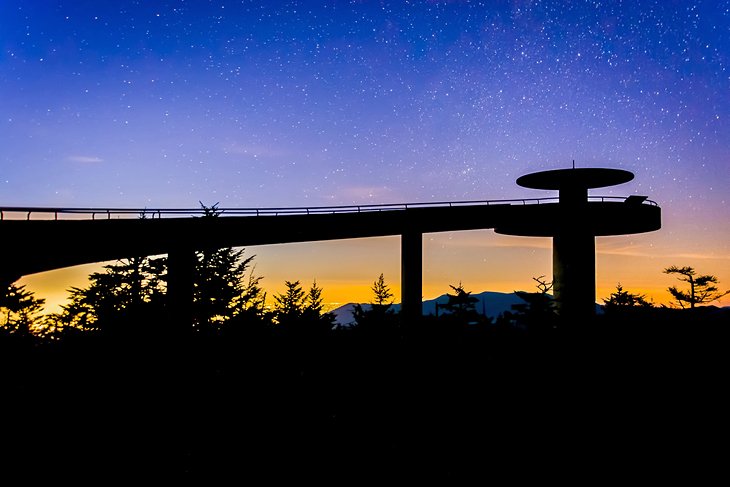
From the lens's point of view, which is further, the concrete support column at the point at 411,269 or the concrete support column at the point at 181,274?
the concrete support column at the point at 411,269

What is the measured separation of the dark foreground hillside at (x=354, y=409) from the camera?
5961 millimetres

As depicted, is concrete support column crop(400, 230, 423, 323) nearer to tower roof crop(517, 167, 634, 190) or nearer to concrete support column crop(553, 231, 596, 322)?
tower roof crop(517, 167, 634, 190)

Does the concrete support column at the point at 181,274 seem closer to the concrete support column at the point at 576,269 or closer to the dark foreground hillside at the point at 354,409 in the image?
the dark foreground hillside at the point at 354,409

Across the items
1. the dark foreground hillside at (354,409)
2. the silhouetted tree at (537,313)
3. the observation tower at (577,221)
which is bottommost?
the dark foreground hillside at (354,409)

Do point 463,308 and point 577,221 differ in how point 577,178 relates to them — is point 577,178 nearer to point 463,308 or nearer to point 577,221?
point 577,221

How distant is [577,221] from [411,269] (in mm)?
12645

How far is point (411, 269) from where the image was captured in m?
33.3

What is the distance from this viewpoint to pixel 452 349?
→ 7.85 m

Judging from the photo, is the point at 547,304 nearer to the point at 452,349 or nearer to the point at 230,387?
the point at 452,349

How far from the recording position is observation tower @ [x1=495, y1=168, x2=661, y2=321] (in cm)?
3347

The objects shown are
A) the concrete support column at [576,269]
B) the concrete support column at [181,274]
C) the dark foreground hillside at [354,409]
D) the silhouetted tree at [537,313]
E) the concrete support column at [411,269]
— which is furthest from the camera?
the concrete support column at [576,269]

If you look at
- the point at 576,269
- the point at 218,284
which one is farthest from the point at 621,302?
the point at 218,284

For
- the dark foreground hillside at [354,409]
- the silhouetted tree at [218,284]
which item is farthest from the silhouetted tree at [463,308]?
the silhouetted tree at [218,284]

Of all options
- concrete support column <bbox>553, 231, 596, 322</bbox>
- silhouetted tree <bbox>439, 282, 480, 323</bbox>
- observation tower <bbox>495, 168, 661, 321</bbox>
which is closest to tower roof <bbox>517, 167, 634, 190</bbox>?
observation tower <bbox>495, 168, 661, 321</bbox>
